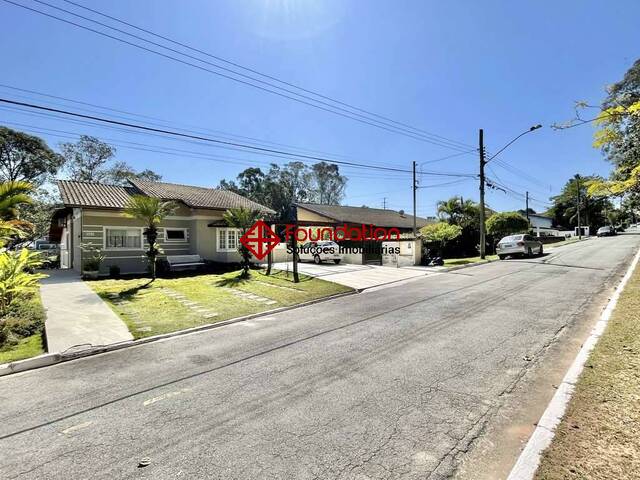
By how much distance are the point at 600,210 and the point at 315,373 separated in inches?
3148

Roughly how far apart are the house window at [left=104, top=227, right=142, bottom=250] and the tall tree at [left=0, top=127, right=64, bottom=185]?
71.2ft

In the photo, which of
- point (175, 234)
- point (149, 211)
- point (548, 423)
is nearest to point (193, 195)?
point (175, 234)

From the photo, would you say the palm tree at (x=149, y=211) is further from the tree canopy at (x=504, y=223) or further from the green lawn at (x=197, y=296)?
the tree canopy at (x=504, y=223)

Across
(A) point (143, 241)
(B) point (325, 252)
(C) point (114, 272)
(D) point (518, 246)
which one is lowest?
(C) point (114, 272)

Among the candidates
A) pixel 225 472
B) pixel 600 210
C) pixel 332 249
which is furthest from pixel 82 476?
pixel 600 210

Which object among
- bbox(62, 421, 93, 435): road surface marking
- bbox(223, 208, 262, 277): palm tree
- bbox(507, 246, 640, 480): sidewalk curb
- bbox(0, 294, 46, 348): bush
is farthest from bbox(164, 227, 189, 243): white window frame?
bbox(507, 246, 640, 480): sidewalk curb

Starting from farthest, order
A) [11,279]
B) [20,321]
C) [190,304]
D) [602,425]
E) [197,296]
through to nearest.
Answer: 1. [197,296]
2. [190,304]
3. [11,279]
4. [20,321]
5. [602,425]

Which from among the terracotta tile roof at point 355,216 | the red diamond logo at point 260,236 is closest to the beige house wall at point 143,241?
the red diamond logo at point 260,236

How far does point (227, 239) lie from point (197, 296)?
9.23m

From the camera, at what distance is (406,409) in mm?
4113

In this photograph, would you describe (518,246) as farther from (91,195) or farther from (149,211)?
(91,195)

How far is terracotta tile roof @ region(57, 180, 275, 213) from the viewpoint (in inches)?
693

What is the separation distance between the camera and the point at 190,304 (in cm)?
1123

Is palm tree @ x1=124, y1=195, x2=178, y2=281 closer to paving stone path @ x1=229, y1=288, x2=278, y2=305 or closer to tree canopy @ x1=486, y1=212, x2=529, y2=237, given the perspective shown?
paving stone path @ x1=229, y1=288, x2=278, y2=305
